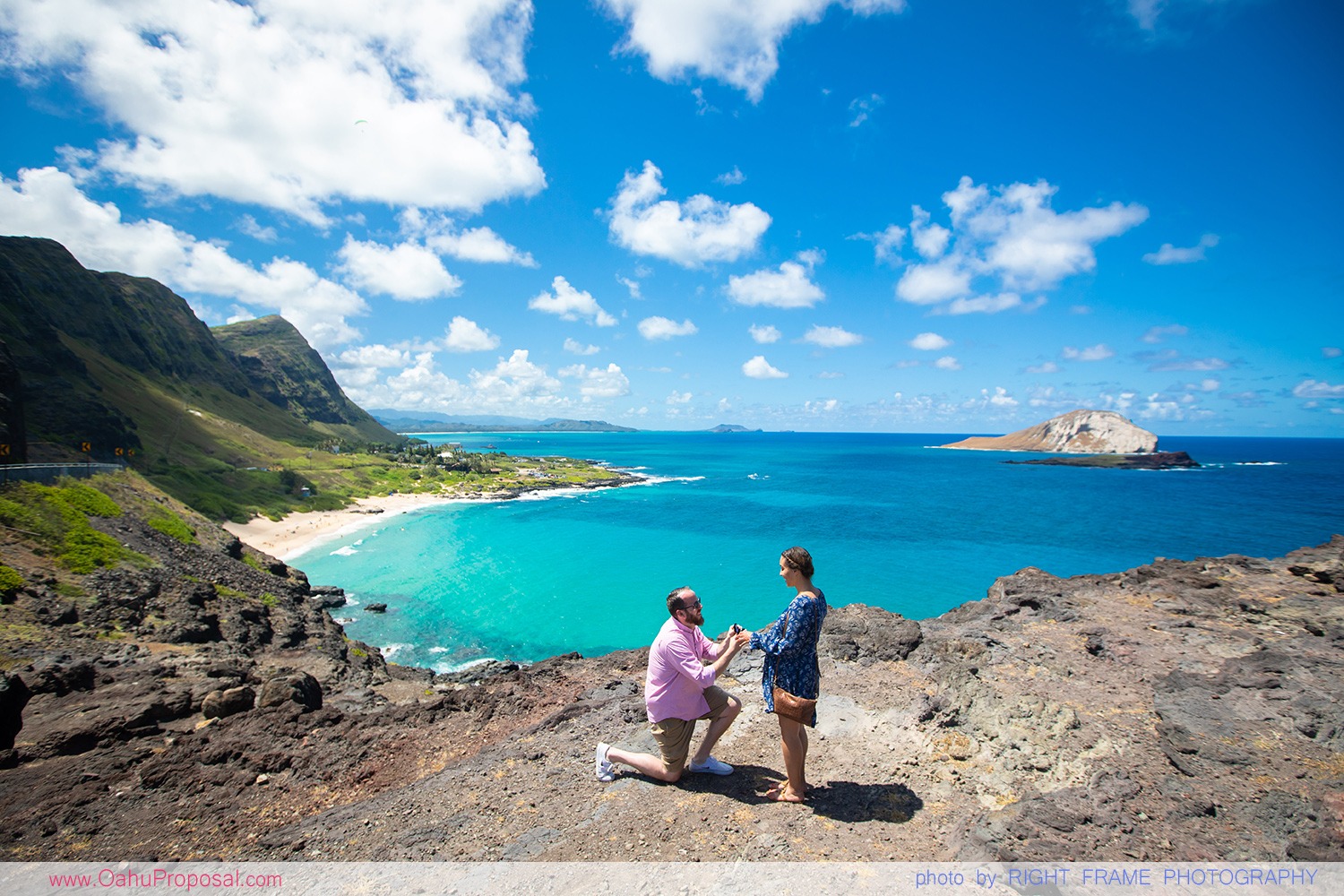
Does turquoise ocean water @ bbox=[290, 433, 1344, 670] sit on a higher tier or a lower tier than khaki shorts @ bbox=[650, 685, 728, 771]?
lower

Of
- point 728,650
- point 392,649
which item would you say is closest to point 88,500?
point 392,649

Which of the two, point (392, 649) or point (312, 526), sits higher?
point (312, 526)

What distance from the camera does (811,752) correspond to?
25.2 feet

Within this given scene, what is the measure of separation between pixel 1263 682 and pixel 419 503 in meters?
80.1

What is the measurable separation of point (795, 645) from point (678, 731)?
76.8 inches

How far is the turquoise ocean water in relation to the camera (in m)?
31.3

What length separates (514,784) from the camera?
7.29m

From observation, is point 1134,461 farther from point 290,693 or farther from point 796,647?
point 290,693

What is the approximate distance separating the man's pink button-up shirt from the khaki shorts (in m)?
0.08

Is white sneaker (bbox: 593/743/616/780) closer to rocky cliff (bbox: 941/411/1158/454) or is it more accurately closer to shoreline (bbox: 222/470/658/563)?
shoreline (bbox: 222/470/658/563)

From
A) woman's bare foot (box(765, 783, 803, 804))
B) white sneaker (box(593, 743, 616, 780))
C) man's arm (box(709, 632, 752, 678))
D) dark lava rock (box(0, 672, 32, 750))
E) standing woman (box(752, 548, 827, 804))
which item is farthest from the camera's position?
dark lava rock (box(0, 672, 32, 750))

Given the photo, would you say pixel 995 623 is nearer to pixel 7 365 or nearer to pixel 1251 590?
pixel 1251 590

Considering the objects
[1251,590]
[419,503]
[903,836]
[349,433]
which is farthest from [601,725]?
[349,433]

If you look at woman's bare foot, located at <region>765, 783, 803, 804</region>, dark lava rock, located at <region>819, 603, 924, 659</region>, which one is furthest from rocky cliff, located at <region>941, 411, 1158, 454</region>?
woman's bare foot, located at <region>765, 783, 803, 804</region>
